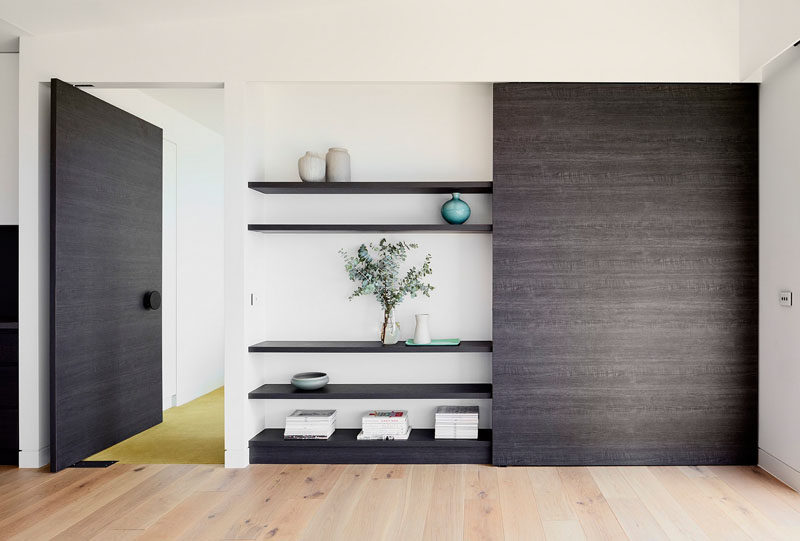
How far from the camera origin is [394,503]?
2918mm

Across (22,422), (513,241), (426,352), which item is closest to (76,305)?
(22,422)

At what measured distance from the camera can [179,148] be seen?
530cm

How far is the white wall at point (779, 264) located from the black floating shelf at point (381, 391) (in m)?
1.52


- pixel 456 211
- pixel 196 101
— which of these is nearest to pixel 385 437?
pixel 456 211

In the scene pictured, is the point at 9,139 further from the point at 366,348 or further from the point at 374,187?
the point at 366,348

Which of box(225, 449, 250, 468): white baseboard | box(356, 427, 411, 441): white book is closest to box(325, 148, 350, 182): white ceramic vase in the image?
box(356, 427, 411, 441): white book

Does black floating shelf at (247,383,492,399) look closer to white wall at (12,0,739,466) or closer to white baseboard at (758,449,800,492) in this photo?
white wall at (12,0,739,466)

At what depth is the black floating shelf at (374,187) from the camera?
11.4 ft

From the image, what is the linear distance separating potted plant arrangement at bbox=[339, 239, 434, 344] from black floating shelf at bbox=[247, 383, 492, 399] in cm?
30

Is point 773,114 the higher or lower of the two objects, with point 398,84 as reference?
lower

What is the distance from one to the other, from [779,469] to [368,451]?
2.21 m

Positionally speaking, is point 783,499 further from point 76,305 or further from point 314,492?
point 76,305

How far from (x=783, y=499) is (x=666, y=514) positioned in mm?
658

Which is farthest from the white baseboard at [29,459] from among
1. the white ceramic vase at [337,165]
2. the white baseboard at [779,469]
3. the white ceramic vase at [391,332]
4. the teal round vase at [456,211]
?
the white baseboard at [779,469]
